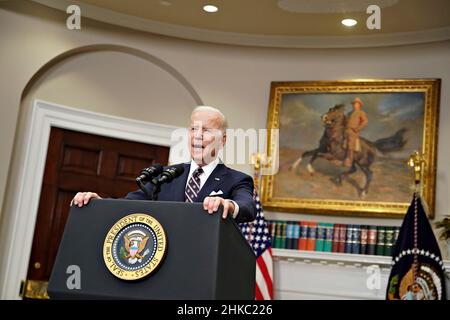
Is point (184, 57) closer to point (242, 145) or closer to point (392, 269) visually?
point (242, 145)

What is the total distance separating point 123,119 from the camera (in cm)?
619

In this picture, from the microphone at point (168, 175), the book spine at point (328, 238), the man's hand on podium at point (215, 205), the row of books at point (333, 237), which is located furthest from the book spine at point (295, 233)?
the man's hand on podium at point (215, 205)

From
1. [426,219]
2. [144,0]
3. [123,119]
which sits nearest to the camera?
[426,219]

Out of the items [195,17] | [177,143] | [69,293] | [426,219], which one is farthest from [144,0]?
[69,293]

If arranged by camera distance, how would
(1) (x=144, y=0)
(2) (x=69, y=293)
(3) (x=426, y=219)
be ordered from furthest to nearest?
(1) (x=144, y=0) < (3) (x=426, y=219) < (2) (x=69, y=293)

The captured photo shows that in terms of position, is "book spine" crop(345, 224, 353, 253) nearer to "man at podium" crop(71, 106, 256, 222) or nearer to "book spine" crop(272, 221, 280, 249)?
"book spine" crop(272, 221, 280, 249)

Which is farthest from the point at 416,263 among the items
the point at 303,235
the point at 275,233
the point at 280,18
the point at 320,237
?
the point at 280,18

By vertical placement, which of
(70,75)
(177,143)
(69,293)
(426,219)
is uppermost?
(70,75)

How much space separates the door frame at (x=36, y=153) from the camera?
5.56m

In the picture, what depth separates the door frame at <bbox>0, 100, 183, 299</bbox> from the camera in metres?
5.56

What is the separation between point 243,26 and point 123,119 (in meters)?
1.48

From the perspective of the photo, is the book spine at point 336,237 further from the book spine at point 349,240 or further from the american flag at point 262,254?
the american flag at point 262,254

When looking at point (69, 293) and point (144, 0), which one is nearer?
point (69, 293)

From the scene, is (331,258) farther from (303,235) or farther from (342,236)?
(303,235)
